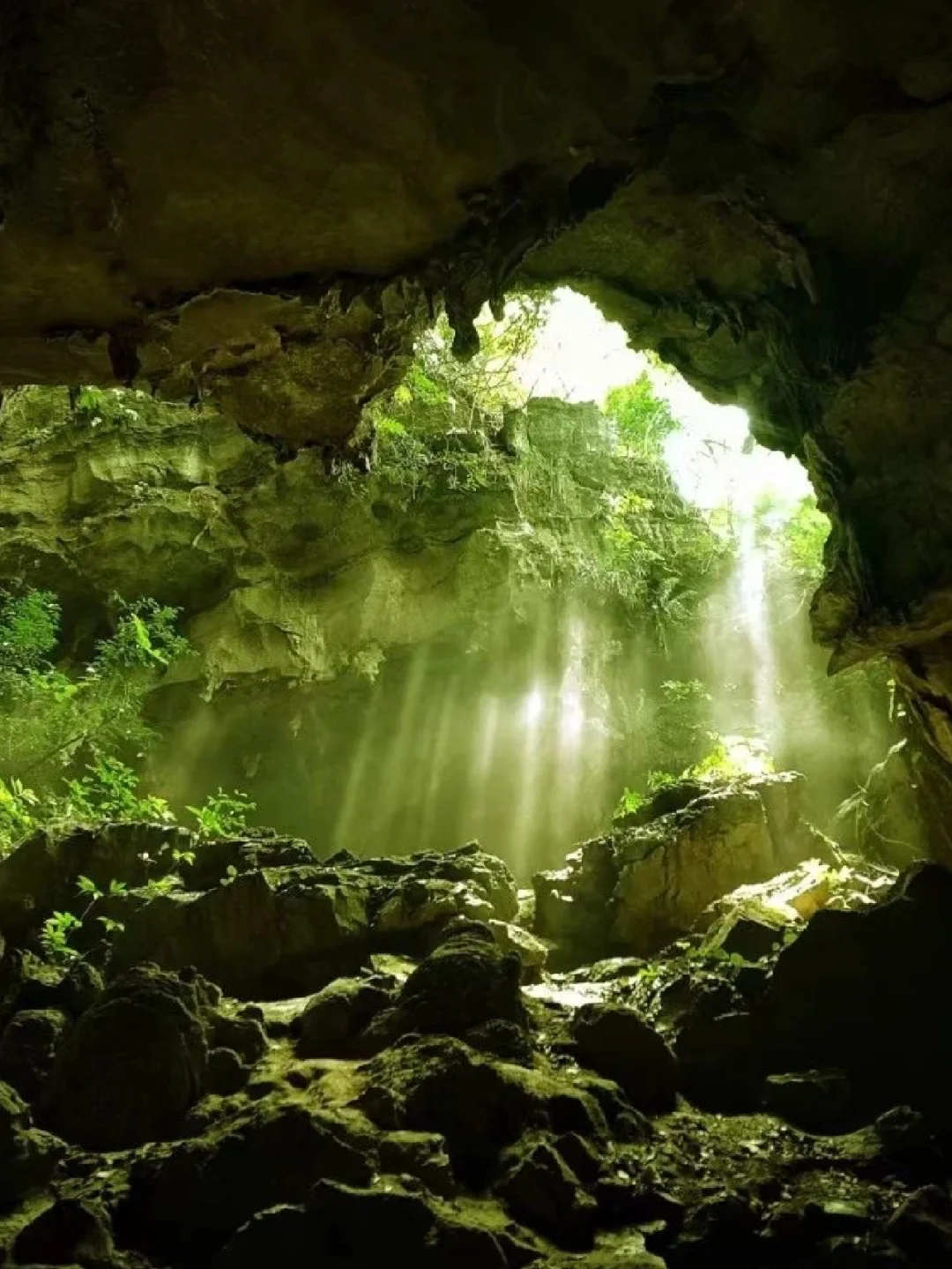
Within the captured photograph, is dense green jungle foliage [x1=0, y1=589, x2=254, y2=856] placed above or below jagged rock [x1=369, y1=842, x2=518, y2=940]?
above

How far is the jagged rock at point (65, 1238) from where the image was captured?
3689mm

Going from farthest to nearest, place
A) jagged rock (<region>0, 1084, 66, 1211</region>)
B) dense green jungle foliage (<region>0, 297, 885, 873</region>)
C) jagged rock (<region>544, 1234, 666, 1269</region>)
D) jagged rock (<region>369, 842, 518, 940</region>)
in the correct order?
dense green jungle foliage (<region>0, 297, 885, 873</region>) → jagged rock (<region>369, 842, 518, 940</region>) → jagged rock (<region>0, 1084, 66, 1211</region>) → jagged rock (<region>544, 1234, 666, 1269</region>)

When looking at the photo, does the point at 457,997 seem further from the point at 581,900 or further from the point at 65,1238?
the point at 581,900

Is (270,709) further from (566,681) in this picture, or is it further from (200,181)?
(200,181)

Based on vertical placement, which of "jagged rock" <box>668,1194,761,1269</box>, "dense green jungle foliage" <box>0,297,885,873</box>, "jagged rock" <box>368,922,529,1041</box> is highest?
"dense green jungle foliage" <box>0,297,885,873</box>

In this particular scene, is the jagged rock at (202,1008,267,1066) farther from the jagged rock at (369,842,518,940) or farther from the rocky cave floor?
the jagged rock at (369,842,518,940)

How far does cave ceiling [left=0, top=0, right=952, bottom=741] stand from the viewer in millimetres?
4988

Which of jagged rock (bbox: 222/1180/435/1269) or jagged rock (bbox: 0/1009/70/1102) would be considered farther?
jagged rock (bbox: 0/1009/70/1102)

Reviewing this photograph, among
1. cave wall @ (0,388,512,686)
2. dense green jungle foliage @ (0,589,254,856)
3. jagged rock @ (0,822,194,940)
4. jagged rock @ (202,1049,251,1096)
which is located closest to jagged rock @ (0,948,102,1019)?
jagged rock @ (202,1049,251,1096)

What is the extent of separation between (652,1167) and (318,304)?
5.98 m

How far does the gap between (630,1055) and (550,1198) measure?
1628mm

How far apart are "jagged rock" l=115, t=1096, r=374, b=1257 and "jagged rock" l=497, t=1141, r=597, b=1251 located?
28.3 inches

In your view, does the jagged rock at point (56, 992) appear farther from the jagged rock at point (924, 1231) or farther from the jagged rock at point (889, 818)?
the jagged rock at point (889, 818)

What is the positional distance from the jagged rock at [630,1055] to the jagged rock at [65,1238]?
303 centimetres
